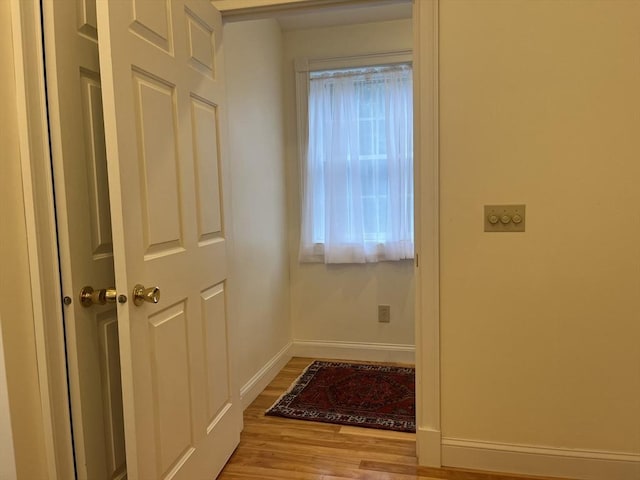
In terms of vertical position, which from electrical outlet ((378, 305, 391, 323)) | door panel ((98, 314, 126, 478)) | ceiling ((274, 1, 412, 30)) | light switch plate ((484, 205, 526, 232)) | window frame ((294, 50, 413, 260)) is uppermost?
ceiling ((274, 1, 412, 30))

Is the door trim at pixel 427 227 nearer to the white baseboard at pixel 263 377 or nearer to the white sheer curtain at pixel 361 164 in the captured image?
the white baseboard at pixel 263 377

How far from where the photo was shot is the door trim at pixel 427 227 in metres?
1.80

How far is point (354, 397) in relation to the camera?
2.65 meters

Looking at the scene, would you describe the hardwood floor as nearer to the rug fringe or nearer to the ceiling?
the rug fringe

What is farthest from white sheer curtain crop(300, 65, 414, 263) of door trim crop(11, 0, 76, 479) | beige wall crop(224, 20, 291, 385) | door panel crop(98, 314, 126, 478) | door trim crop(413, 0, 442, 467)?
door trim crop(11, 0, 76, 479)

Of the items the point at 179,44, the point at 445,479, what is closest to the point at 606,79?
the point at 179,44

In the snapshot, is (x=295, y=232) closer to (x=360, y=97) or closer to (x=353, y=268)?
(x=353, y=268)

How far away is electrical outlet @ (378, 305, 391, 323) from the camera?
3.27 meters

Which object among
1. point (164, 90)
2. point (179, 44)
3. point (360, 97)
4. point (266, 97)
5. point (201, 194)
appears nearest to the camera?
point (164, 90)

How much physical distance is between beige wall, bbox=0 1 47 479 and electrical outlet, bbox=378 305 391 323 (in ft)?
7.86

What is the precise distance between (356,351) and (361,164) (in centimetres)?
141

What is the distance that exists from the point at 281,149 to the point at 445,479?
233 centimetres

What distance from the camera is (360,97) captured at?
3.14 metres

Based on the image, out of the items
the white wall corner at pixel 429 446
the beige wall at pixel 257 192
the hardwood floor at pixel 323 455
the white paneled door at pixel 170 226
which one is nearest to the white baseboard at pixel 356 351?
the beige wall at pixel 257 192
